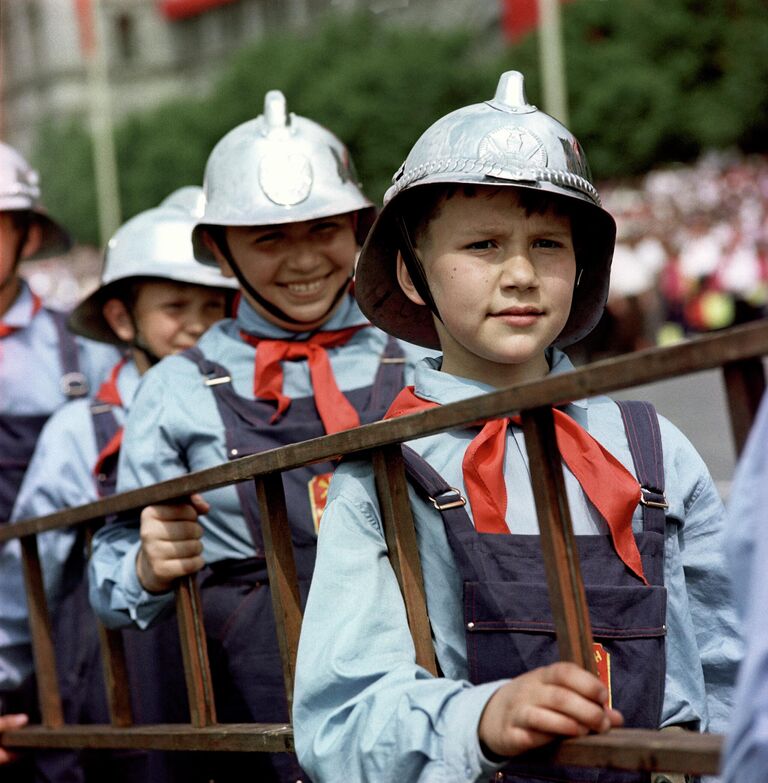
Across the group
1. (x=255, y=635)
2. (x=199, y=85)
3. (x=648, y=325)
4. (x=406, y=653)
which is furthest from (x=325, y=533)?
(x=199, y=85)

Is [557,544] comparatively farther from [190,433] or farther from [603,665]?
[190,433]

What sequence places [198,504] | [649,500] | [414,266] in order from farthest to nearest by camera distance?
[198,504] < [414,266] < [649,500]

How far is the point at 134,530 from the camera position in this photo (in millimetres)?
3383

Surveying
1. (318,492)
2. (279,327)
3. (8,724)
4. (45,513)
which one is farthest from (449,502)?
(45,513)

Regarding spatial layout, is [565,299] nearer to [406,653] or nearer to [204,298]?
[406,653]

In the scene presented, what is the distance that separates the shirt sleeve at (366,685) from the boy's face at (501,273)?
34 cm

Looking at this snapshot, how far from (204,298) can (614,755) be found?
294 cm

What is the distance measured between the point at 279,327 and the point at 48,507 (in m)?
0.95

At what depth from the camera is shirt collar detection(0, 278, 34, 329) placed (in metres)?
5.07

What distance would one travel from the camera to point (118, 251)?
15.7ft

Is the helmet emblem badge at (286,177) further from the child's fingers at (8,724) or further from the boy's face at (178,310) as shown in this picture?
the child's fingers at (8,724)

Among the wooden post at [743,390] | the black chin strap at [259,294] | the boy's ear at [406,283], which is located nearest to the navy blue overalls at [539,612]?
the boy's ear at [406,283]

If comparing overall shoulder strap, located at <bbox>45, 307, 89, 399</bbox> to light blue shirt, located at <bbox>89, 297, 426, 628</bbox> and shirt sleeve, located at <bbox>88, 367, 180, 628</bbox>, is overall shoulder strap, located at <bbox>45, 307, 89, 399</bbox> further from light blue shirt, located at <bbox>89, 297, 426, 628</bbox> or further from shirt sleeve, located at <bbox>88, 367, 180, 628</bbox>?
shirt sleeve, located at <bbox>88, 367, 180, 628</bbox>

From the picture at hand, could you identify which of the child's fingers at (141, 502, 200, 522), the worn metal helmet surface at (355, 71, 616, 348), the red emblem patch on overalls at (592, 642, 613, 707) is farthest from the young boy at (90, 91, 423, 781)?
the red emblem patch on overalls at (592, 642, 613, 707)
